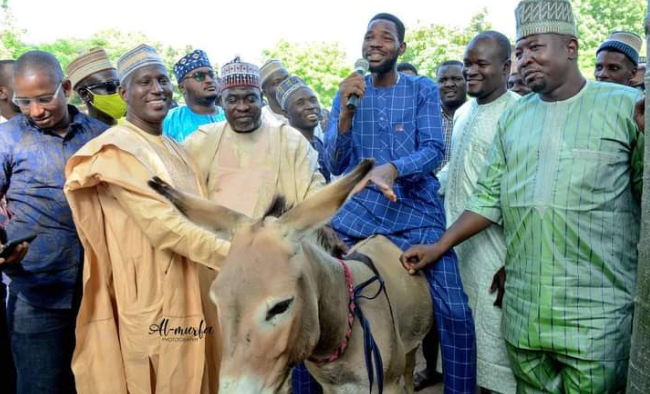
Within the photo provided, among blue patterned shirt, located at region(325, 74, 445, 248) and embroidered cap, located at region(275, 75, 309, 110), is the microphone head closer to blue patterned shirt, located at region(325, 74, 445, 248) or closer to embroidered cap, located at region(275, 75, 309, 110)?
blue patterned shirt, located at region(325, 74, 445, 248)

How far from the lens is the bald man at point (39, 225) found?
3.41 meters

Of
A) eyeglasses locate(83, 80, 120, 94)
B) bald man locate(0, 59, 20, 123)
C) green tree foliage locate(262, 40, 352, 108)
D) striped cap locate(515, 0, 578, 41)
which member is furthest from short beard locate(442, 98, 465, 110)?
green tree foliage locate(262, 40, 352, 108)

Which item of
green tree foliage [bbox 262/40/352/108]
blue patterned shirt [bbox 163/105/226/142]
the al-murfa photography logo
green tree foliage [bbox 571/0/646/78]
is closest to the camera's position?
the al-murfa photography logo

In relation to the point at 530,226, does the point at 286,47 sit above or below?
above

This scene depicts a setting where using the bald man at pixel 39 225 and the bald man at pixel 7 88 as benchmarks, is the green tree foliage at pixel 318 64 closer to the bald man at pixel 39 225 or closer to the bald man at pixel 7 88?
the bald man at pixel 7 88

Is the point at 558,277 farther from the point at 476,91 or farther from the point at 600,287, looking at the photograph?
the point at 476,91

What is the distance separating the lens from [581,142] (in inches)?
118

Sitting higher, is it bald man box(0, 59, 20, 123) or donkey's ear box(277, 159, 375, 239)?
bald man box(0, 59, 20, 123)

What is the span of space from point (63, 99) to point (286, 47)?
25031 mm

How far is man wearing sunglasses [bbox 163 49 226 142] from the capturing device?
205 inches

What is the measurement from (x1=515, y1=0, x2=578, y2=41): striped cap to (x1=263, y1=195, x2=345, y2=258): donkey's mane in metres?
1.60

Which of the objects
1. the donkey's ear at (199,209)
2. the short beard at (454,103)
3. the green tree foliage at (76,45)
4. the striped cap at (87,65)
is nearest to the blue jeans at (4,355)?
the striped cap at (87,65)

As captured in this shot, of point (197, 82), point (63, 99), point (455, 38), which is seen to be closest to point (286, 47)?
point (455, 38)

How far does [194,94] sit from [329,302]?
3.20 m
